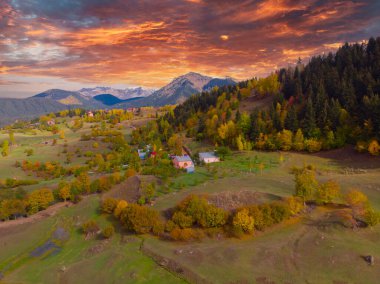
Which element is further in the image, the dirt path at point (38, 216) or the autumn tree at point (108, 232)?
the dirt path at point (38, 216)

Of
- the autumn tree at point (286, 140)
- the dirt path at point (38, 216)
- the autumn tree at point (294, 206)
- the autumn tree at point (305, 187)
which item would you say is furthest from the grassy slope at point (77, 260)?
the autumn tree at point (286, 140)

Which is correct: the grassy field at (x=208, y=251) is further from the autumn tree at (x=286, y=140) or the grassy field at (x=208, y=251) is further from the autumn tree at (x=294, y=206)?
the autumn tree at (x=286, y=140)

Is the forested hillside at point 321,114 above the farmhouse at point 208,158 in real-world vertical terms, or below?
above

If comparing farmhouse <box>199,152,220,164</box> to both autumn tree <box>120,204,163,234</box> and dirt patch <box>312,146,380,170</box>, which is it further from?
autumn tree <box>120,204,163,234</box>

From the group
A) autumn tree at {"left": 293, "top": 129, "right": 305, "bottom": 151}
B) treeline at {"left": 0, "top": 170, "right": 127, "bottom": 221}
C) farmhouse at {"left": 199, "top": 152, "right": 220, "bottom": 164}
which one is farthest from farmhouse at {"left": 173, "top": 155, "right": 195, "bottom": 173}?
autumn tree at {"left": 293, "top": 129, "right": 305, "bottom": 151}

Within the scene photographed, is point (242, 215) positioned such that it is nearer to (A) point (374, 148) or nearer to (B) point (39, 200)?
(B) point (39, 200)
